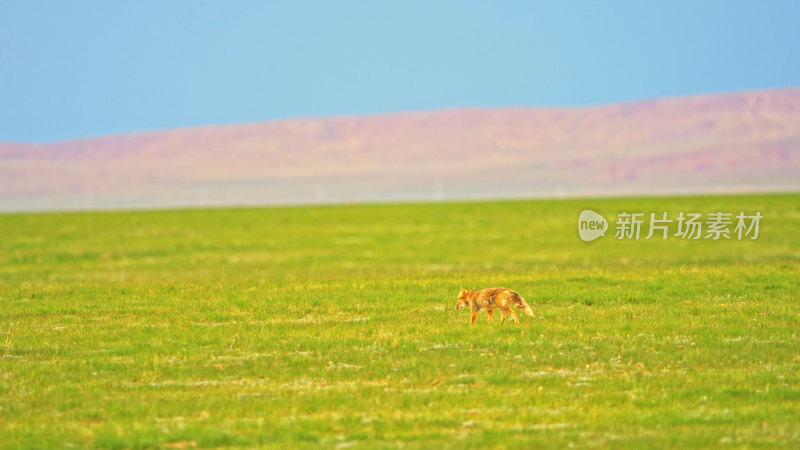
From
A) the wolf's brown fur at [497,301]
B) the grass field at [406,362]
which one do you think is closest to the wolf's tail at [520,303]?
the wolf's brown fur at [497,301]

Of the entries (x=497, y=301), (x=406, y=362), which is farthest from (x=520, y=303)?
(x=406, y=362)

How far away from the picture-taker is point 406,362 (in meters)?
14.9

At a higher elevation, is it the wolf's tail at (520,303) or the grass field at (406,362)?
the wolf's tail at (520,303)

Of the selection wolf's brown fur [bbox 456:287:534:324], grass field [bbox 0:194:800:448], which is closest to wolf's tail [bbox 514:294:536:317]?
wolf's brown fur [bbox 456:287:534:324]

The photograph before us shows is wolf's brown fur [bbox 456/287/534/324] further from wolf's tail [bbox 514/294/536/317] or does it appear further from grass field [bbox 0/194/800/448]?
grass field [bbox 0/194/800/448]

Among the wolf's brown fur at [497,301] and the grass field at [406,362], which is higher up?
the wolf's brown fur at [497,301]

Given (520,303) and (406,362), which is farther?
(520,303)

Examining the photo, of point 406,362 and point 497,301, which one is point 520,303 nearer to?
point 497,301

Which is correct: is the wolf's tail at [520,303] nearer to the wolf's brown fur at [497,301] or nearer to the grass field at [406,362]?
the wolf's brown fur at [497,301]

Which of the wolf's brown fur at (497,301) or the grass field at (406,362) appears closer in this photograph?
the grass field at (406,362)

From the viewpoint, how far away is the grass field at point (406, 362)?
11578 millimetres

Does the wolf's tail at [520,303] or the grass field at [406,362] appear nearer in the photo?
the grass field at [406,362]

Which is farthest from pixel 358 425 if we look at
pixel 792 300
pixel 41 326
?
pixel 792 300

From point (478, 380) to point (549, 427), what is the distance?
2286mm
